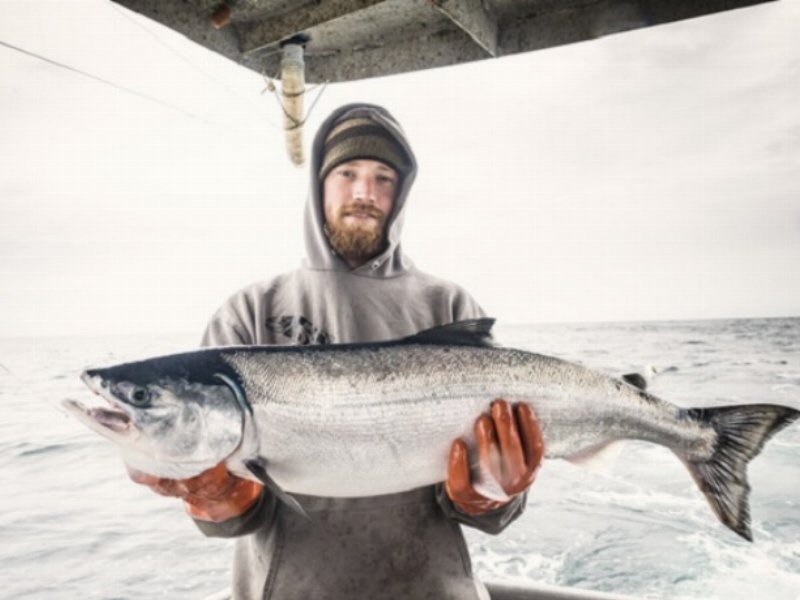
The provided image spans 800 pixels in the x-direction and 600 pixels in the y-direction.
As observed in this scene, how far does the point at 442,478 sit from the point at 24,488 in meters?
11.8

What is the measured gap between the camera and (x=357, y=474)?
6.73ft

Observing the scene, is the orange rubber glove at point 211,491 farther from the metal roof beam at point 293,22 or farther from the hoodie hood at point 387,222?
the metal roof beam at point 293,22

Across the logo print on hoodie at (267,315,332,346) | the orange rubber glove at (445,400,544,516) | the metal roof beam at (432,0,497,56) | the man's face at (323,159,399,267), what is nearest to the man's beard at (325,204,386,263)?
the man's face at (323,159,399,267)

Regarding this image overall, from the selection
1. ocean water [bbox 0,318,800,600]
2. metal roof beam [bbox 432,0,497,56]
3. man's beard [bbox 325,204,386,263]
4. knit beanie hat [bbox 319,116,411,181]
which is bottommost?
ocean water [bbox 0,318,800,600]

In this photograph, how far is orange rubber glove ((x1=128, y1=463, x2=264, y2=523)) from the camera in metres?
1.97

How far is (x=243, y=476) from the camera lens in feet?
6.78

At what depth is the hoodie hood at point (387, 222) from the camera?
3.06 m

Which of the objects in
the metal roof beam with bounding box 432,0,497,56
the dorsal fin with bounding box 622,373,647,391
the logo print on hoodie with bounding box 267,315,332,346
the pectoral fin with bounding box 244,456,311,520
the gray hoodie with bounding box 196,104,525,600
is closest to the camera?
the pectoral fin with bounding box 244,456,311,520

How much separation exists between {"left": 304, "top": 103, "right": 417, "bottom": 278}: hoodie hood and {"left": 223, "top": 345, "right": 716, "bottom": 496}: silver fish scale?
94cm

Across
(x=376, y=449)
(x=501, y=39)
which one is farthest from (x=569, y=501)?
(x=376, y=449)

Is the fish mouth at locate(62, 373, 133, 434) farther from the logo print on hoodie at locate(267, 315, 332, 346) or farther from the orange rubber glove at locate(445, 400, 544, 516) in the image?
the orange rubber glove at locate(445, 400, 544, 516)


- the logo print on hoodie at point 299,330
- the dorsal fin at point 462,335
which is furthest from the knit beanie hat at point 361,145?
the dorsal fin at point 462,335

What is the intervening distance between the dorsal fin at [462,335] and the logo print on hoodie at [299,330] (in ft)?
2.11

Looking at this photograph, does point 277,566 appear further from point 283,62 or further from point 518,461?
point 283,62
